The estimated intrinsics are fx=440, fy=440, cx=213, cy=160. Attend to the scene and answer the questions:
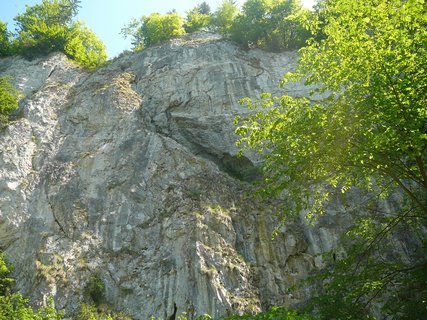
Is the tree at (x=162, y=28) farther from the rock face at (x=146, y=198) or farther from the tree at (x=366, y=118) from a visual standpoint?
the tree at (x=366, y=118)

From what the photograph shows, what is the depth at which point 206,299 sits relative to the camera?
1277cm

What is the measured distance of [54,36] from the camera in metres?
26.6

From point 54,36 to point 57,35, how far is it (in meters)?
0.21

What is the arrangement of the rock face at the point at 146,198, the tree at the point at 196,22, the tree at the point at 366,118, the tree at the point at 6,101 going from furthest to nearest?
the tree at the point at 196,22 < the tree at the point at 6,101 < the rock face at the point at 146,198 < the tree at the point at 366,118

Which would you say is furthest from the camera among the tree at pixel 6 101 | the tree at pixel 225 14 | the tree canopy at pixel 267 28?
the tree at pixel 225 14

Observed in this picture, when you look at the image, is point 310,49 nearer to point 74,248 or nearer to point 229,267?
point 229,267

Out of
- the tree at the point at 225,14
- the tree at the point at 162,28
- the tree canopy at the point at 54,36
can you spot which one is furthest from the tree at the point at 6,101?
the tree at the point at 225,14

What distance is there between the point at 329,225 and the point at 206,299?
536cm

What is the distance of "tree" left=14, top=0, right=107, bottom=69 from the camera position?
85.7 ft

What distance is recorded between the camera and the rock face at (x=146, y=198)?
44.3 feet

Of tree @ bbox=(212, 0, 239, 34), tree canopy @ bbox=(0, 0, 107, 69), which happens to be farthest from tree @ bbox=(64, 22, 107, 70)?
tree @ bbox=(212, 0, 239, 34)

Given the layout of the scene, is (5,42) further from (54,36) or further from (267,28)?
(267,28)

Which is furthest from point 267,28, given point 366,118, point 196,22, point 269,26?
point 366,118

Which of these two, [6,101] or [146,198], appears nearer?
[146,198]
